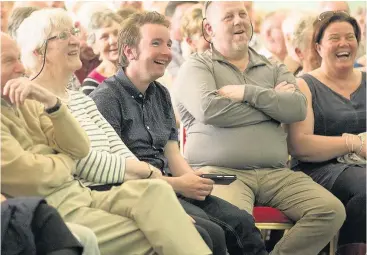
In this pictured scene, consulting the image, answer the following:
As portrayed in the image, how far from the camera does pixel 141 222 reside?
2619 millimetres

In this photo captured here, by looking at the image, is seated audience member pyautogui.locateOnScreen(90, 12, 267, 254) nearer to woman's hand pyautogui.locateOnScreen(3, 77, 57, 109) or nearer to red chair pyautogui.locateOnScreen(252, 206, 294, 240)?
red chair pyautogui.locateOnScreen(252, 206, 294, 240)

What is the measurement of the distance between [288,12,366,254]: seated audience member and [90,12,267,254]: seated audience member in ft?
2.25

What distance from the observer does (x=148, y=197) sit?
2639 millimetres

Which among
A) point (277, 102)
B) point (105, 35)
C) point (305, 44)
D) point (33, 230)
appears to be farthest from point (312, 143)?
point (33, 230)

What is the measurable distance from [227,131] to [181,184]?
537 mm

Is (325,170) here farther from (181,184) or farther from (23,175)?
(23,175)

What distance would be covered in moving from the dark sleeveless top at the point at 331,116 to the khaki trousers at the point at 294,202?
0.92 feet

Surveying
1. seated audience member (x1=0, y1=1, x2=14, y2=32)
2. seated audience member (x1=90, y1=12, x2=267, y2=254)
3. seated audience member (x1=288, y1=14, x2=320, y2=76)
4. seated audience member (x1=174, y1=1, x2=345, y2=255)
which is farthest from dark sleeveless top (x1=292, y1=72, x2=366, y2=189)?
seated audience member (x1=0, y1=1, x2=14, y2=32)

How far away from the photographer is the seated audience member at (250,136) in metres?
3.47

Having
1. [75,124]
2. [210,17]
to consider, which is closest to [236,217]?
[75,124]

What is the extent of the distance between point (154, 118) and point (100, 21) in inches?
50.6

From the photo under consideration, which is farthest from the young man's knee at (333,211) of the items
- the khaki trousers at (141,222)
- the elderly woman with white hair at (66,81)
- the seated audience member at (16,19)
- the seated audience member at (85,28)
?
the seated audience member at (85,28)

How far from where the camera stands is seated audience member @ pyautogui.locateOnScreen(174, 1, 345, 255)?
347cm

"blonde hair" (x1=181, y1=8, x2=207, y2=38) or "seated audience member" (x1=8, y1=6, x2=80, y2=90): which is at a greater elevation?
"seated audience member" (x1=8, y1=6, x2=80, y2=90)
